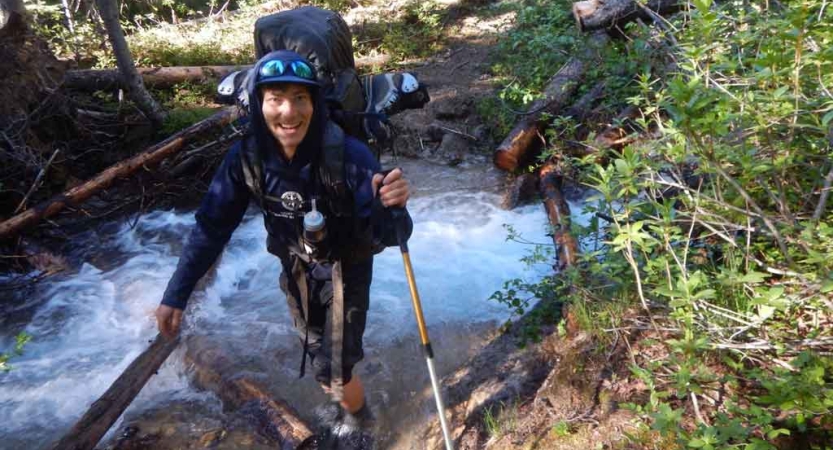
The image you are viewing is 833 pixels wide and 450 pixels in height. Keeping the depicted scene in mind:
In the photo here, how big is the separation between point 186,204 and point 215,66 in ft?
13.8

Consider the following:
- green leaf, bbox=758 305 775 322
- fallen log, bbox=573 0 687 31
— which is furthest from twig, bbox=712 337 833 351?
fallen log, bbox=573 0 687 31

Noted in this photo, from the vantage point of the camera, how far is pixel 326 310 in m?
A: 3.64

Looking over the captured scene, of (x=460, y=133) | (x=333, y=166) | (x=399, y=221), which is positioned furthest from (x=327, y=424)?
(x=460, y=133)

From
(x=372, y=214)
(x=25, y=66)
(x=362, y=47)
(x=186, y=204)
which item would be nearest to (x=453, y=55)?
(x=362, y=47)

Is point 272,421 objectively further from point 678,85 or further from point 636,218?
point 678,85

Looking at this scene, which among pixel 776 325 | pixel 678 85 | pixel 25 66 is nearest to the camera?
pixel 678 85

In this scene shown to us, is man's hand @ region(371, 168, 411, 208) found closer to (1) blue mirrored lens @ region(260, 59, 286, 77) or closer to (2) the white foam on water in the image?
(1) blue mirrored lens @ region(260, 59, 286, 77)

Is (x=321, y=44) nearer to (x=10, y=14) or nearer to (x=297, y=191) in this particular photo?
(x=297, y=191)

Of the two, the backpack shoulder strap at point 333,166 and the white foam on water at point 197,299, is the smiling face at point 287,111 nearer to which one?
the backpack shoulder strap at point 333,166

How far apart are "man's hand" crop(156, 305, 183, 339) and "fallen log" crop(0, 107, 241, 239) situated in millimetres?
3110

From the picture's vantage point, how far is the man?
2.83 m

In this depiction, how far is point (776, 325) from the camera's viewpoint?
8.95 ft

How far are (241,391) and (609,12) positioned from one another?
651 cm

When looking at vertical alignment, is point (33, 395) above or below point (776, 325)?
below
